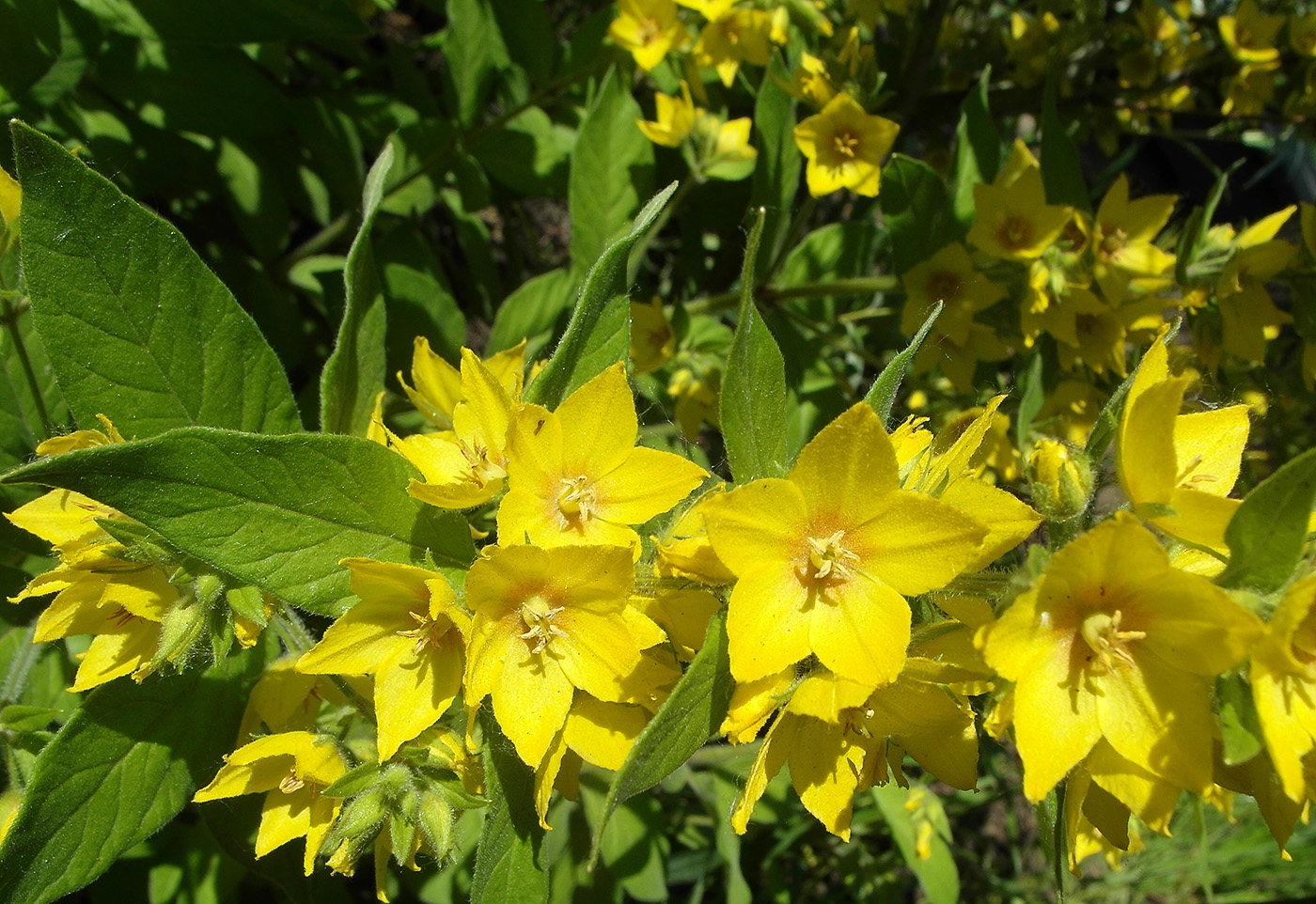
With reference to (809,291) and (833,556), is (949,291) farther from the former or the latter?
(833,556)

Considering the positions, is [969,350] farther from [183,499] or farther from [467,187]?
[183,499]

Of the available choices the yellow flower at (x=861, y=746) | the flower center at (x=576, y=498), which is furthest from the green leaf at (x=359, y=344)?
the yellow flower at (x=861, y=746)

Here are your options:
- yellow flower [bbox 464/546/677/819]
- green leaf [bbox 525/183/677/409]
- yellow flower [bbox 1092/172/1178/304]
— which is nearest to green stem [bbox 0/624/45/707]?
yellow flower [bbox 464/546/677/819]

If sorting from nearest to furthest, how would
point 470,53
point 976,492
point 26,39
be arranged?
point 976,492 → point 26,39 → point 470,53

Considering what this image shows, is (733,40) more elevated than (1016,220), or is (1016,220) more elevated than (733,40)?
(733,40)

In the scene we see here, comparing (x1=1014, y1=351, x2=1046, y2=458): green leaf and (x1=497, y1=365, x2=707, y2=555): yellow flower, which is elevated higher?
(x1=497, y1=365, x2=707, y2=555): yellow flower

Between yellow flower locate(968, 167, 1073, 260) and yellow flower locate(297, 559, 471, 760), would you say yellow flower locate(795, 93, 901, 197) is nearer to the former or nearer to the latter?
yellow flower locate(968, 167, 1073, 260)

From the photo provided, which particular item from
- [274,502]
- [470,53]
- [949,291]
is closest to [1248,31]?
[949,291]
